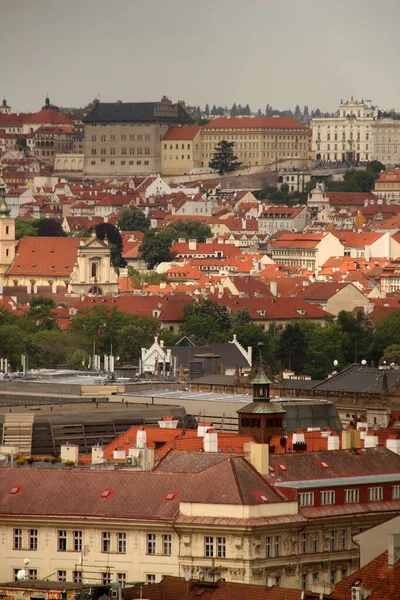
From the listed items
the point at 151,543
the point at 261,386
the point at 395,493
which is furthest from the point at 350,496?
the point at 261,386

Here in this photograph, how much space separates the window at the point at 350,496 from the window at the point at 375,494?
1.19 ft

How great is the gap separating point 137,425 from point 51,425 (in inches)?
74.2

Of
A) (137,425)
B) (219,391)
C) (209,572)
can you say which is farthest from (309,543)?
(219,391)

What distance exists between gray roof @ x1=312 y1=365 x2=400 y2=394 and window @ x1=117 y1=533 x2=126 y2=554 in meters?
31.2

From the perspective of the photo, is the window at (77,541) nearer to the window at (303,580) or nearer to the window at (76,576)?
the window at (76,576)

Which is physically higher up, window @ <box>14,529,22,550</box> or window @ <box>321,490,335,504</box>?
window @ <box>321,490,335,504</box>

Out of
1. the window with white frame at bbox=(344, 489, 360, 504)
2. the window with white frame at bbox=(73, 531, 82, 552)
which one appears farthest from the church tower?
the window with white frame at bbox=(73, 531, 82, 552)

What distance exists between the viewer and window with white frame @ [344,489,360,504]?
48.9m

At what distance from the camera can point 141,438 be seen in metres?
54.4

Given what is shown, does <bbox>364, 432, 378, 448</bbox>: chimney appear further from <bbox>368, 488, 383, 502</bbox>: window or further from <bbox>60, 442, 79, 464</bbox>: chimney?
<bbox>60, 442, 79, 464</bbox>: chimney

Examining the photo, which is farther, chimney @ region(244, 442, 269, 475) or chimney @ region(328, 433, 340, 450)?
chimney @ region(328, 433, 340, 450)

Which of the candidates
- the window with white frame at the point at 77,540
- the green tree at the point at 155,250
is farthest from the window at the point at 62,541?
the green tree at the point at 155,250

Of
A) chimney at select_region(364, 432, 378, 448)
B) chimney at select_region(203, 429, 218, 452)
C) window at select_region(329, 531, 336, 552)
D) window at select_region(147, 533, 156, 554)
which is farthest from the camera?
chimney at select_region(364, 432, 378, 448)

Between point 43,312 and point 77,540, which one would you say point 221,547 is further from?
point 43,312
